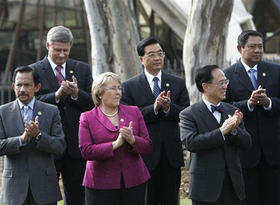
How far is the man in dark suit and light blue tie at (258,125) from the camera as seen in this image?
7301mm

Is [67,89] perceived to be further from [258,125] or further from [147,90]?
[258,125]

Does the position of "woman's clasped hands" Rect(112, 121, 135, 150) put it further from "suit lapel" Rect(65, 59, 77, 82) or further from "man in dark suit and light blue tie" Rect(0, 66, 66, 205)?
"suit lapel" Rect(65, 59, 77, 82)

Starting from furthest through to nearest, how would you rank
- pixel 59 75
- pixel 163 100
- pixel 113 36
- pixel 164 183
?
pixel 113 36
pixel 59 75
pixel 164 183
pixel 163 100

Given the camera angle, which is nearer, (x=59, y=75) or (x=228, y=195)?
(x=228, y=195)

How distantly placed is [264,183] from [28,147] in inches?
106

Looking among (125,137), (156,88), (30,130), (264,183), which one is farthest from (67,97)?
(264,183)

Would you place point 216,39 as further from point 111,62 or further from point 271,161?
point 271,161

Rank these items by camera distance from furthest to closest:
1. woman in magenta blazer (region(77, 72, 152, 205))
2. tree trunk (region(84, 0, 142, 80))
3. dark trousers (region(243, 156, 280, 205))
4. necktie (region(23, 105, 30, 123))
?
tree trunk (region(84, 0, 142, 80))
dark trousers (region(243, 156, 280, 205))
necktie (region(23, 105, 30, 123))
woman in magenta blazer (region(77, 72, 152, 205))

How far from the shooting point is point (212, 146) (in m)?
6.27

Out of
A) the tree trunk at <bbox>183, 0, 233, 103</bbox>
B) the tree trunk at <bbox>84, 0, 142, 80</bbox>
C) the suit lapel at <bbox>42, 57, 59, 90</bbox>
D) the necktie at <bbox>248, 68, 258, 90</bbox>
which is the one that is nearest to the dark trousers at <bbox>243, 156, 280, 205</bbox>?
the necktie at <bbox>248, 68, 258, 90</bbox>

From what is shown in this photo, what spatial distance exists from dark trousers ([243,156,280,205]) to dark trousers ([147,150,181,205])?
78cm

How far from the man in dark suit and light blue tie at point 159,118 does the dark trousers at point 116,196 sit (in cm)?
85

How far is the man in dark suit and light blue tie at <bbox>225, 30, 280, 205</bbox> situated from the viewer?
7.30 metres

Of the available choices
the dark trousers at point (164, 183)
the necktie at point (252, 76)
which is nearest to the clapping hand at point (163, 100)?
the dark trousers at point (164, 183)
